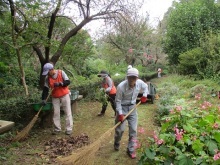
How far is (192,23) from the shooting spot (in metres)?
17.6

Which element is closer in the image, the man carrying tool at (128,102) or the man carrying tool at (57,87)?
the man carrying tool at (128,102)

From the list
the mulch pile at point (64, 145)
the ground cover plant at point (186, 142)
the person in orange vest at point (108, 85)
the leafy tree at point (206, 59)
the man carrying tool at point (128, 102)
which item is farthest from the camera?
the leafy tree at point (206, 59)

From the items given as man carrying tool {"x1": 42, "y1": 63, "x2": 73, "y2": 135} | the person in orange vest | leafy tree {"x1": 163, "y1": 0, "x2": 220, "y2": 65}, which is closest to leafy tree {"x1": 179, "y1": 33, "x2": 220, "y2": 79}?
leafy tree {"x1": 163, "y1": 0, "x2": 220, "y2": 65}

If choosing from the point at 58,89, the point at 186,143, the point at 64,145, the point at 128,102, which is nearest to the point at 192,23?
the point at 58,89

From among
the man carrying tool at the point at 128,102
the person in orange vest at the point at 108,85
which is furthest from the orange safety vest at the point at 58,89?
the man carrying tool at the point at 128,102

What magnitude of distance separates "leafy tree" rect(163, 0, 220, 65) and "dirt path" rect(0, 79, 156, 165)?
35.4 ft

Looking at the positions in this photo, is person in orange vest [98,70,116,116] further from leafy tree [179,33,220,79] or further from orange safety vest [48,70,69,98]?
leafy tree [179,33,220,79]

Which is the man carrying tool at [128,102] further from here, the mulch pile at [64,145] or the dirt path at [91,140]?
the mulch pile at [64,145]

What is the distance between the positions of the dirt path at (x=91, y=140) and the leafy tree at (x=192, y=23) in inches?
424

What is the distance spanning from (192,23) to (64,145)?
15.6 m

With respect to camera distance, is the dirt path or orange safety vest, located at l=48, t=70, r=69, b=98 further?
orange safety vest, located at l=48, t=70, r=69, b=98

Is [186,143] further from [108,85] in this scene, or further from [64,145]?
[108,85]

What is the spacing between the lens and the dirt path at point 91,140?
15.1 feet

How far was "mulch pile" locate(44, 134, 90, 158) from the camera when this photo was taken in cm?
494
